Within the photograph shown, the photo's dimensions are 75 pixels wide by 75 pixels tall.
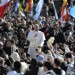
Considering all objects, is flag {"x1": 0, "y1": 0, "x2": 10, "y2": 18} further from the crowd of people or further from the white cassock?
the white cassock

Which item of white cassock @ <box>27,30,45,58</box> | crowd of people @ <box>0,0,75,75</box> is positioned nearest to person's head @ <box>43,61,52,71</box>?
crowd of people @ <box>0,0,75,75</box>

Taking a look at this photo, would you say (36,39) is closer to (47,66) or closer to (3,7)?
(3,7)

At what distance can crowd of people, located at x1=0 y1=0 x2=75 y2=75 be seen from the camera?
1017 cm

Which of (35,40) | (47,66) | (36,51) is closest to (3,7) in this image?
(35,40)

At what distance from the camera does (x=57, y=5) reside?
34469mm

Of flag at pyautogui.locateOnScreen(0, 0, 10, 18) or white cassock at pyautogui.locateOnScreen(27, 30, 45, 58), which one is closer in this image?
white cassock at pyautogui.locateOnScreen(27, 30, 45, 58)

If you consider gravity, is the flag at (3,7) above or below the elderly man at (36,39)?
above

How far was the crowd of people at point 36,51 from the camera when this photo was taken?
1017 cm

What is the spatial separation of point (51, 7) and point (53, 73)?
20.2m

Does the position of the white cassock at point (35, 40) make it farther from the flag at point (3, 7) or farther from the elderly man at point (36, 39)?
the flag at point (3, 7)

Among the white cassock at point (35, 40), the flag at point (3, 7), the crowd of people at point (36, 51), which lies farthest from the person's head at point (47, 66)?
the flag at point (3, 7)

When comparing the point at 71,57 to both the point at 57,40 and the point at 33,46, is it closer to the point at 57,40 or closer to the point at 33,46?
the point at 33,46

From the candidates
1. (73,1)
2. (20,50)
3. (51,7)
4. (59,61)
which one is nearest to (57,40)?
(20,50)

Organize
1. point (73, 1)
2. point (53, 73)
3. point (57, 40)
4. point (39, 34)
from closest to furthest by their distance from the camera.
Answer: point (53, 73)
point (39, 34)
point (57, 40)
point (73, 1)
